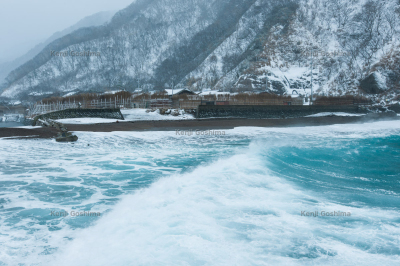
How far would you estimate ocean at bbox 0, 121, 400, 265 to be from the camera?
13.0 feet

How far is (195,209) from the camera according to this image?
570 cm

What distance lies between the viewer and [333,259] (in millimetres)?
3836

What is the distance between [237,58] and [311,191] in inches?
5935

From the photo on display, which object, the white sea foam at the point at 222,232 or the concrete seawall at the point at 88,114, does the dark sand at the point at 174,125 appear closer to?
the concrete seawall at the point at 88,114

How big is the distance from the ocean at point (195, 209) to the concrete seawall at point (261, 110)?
1915 centimetres

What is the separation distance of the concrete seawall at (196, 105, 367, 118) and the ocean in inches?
754

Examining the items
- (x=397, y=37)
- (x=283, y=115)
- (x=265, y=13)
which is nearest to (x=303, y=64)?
(x=397, y=37)

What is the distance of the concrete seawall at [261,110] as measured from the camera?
98.3 ft

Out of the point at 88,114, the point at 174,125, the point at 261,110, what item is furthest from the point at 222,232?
the point at 261,110

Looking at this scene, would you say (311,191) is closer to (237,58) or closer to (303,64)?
(303,64)

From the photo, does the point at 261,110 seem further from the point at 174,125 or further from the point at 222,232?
the point at 222,232

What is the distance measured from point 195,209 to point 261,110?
28685mm

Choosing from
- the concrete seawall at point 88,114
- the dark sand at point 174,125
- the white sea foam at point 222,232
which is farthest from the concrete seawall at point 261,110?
the white sea foam at point 222,232

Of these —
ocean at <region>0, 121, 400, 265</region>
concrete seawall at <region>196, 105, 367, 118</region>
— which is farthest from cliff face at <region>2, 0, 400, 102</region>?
ocean at <region>0, 121, 400, 265</region>
